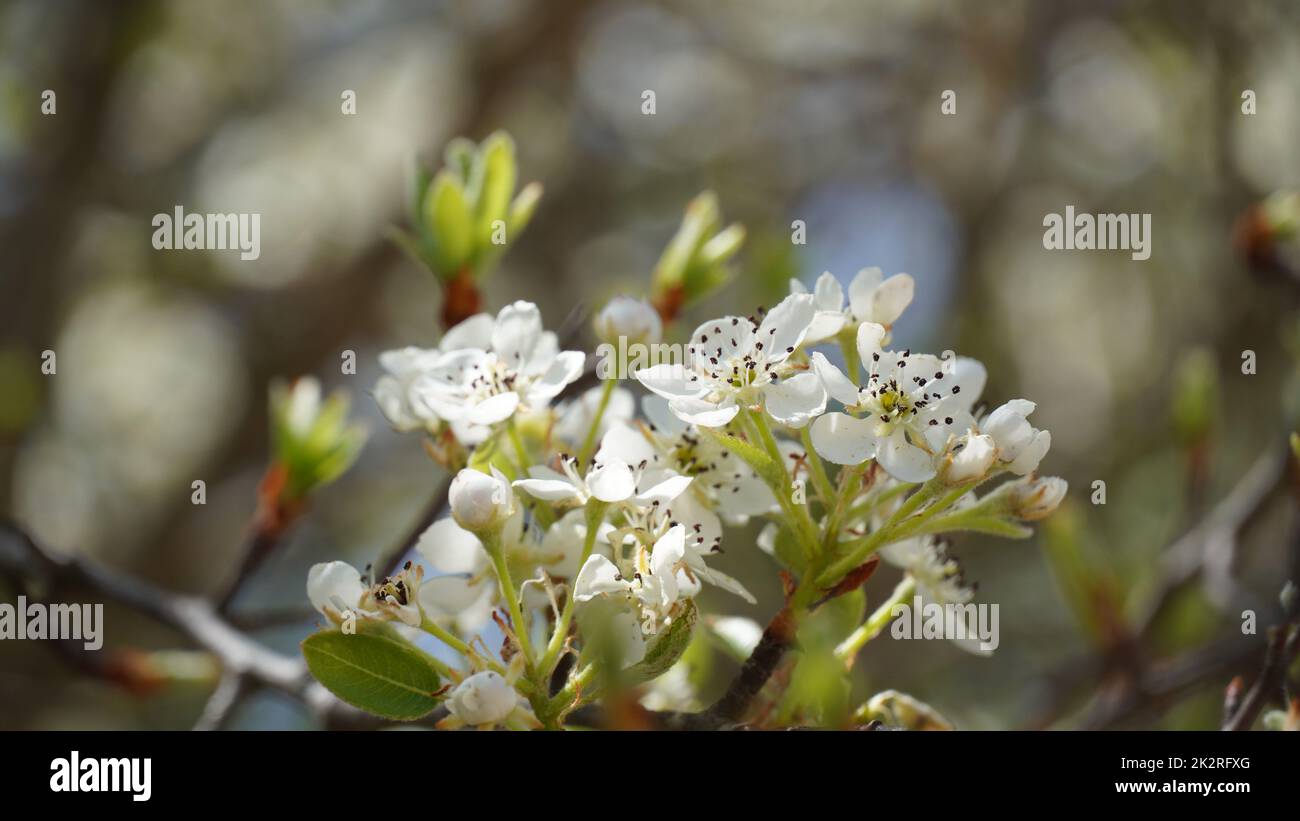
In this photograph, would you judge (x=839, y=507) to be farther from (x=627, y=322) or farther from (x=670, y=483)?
(x=627, y=322)

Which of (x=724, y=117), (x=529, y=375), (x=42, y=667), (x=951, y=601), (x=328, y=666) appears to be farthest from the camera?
(x=724, y=117)

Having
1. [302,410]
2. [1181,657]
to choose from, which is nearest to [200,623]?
[302,410]

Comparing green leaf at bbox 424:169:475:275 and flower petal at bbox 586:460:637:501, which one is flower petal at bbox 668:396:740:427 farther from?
green leaf at bbox 424:169:475:275

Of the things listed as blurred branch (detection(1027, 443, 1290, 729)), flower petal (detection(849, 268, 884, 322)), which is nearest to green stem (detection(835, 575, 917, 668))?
flower petal (detection(849, 268, 884, 322))

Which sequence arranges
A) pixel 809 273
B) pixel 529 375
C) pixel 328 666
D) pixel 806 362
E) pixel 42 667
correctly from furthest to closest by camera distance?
pixel 42 667 → pixel 809 273 → pixel 529 375 → pixel 806 362 → pixel 328 666

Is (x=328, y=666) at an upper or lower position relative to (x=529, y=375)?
lower
